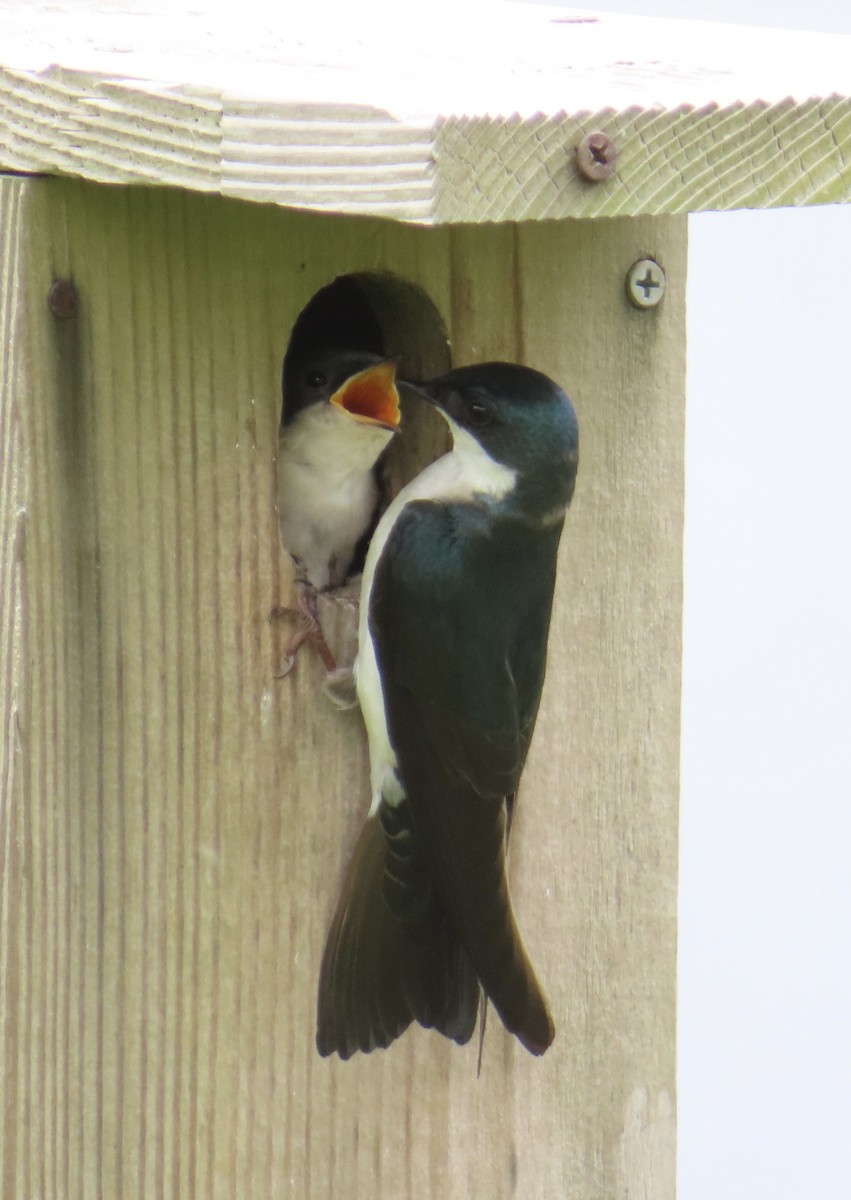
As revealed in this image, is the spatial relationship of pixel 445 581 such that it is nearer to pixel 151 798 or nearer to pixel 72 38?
pixel 151 798

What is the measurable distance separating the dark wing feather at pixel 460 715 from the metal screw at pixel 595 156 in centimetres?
45

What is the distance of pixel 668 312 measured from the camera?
1.89 meters

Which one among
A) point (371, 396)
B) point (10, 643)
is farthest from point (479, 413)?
point (10, 643)

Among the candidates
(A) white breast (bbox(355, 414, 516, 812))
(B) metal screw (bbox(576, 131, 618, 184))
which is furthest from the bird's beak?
(B) metal screw (bbox(576, 131, 618, 184))

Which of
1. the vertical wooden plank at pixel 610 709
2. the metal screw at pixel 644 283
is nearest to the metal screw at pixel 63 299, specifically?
the vertical wooden plank at pixel 610 709

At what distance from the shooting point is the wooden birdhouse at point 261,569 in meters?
1.45

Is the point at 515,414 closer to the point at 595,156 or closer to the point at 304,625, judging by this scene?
the point at 304,625

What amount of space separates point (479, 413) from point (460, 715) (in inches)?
9.9

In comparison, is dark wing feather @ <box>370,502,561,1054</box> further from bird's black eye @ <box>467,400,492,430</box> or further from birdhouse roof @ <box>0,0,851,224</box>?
birdhouse roof @ <box>0,0,851,224</box>

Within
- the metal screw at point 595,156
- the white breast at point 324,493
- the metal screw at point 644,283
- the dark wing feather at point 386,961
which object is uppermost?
the metal screw at point 644,283

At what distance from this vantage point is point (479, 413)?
169 cm

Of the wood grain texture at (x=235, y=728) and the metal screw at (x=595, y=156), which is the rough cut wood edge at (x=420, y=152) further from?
the wood grain texture at (x=235, y=728)

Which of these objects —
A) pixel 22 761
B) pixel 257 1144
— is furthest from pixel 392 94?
pixel 257 1144

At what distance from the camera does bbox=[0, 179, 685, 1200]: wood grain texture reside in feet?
5.24
